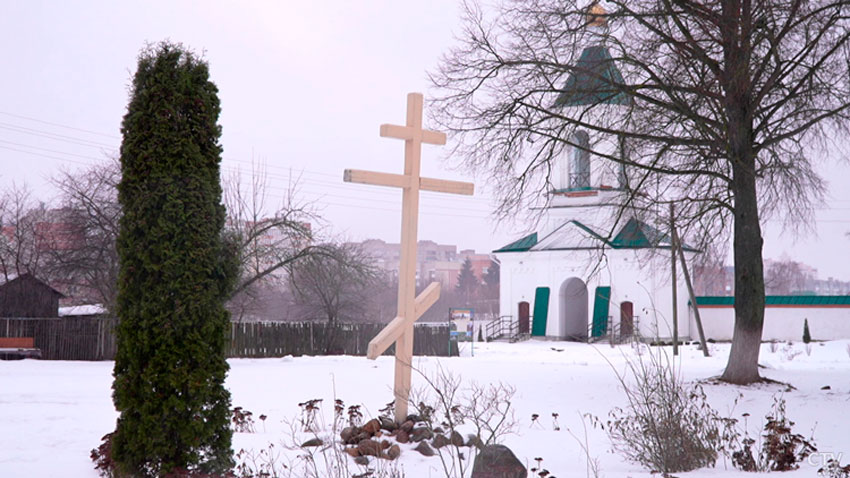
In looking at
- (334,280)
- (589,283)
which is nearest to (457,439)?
(334,280)

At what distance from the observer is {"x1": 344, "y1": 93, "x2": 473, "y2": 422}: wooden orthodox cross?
8.30 meters

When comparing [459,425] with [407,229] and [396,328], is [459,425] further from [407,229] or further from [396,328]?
[407,229]

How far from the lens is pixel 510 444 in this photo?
8.50 meters

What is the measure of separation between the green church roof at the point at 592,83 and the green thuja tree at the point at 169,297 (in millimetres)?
9414

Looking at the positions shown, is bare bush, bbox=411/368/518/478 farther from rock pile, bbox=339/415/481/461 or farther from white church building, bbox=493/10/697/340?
white church building, bbox=493/10/697/340

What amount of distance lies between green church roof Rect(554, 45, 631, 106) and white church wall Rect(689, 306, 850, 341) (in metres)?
22.5

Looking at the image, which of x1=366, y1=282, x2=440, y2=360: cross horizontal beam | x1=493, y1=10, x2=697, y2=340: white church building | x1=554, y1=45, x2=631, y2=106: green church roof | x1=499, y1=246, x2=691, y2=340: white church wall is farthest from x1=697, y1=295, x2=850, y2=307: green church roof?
x1=366, y1=282, x2=440, y2=360: cross horizontal beam

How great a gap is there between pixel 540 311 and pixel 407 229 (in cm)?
3169

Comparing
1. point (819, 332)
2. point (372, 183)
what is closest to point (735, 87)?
point (372, 183)

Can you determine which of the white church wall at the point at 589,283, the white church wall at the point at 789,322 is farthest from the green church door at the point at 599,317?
the white church wall at the point at 789,322

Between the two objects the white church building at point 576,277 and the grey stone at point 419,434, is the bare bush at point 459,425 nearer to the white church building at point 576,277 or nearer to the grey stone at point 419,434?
the grey stone at point 419,434

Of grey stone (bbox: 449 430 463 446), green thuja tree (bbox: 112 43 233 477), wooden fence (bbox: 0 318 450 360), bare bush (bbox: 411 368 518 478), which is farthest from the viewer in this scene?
wooden fence (bbox: 0 318 450 360)

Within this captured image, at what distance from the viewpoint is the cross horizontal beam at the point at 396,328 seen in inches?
308

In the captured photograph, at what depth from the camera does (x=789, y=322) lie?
1371 inches
